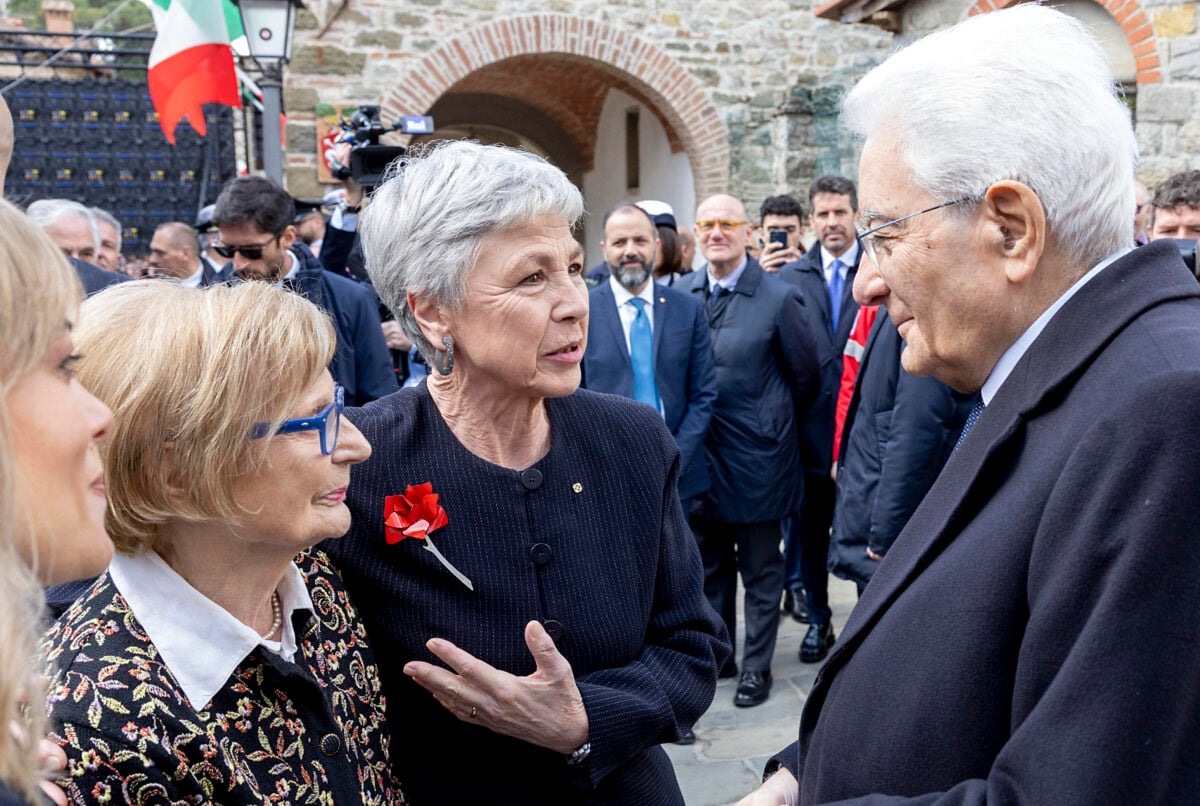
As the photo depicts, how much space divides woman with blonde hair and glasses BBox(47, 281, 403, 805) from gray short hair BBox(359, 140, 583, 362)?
1.00ft

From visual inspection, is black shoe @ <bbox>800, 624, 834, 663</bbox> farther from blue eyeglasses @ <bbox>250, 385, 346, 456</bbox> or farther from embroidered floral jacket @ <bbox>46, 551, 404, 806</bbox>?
blue eyeglasses @ <bbox>250, 385, 346, 456</bbox>

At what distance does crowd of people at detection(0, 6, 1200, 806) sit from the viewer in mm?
1003

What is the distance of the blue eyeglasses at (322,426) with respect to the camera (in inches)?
59.4

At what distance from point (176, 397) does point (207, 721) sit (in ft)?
1.41

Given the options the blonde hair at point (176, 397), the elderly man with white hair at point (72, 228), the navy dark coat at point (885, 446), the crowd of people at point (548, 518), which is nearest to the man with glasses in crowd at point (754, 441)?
the navy dark coat at point (885, 446)

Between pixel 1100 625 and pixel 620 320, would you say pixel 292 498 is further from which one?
pixel 620 320

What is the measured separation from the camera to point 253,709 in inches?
57.1

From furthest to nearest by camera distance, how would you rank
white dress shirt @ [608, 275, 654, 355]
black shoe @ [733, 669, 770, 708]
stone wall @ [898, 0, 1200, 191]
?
stone wall @ [898, 0, 1200, 191], white dress shirt @ [608, 275, 654, 355], black shoe @ [733, 669, 770, 708]

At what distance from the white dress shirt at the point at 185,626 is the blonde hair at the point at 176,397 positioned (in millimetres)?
39

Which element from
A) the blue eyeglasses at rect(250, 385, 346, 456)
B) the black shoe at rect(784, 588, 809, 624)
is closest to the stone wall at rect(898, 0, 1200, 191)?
the black shoe at rect(784, 588, 809, 624)

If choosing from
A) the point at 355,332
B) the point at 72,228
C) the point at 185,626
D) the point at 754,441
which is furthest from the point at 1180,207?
the point at 72,228

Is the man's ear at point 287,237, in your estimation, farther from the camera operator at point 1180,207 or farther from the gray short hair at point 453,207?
the camera operator at point 1180,207

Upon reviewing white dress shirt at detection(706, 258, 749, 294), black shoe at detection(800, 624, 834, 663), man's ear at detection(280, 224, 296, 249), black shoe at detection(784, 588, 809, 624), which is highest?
man's ear at detection(280, 224, 296, 249)

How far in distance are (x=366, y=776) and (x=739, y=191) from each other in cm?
1100
